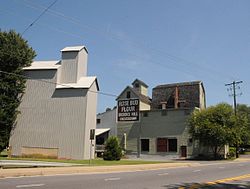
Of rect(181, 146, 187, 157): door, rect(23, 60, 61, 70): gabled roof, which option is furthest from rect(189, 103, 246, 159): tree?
rect(23, 60, 61, 70): gabled roof

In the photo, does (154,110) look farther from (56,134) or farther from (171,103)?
(56,134)

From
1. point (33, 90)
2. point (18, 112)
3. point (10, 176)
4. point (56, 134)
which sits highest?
point (33, 90)

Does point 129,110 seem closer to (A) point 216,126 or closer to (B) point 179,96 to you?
(A) point 216,126

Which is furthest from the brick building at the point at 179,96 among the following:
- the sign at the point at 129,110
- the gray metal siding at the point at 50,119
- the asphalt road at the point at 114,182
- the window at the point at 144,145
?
the asphalt road at the point at 114,182

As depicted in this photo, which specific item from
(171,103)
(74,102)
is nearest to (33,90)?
(74,102)

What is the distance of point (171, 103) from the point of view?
57.9 metres

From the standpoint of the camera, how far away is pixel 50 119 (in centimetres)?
3959

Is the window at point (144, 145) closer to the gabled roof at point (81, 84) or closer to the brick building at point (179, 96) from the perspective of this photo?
the brick building at point (179, 96)

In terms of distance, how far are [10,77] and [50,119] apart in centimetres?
680

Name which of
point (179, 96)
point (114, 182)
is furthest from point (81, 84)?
point (114, 182)

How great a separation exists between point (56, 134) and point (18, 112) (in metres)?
5.50

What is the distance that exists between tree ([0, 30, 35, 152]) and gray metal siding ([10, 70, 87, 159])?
1190 millimetres

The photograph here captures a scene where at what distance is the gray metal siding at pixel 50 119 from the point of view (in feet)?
126

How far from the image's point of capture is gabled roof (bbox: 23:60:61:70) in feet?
135
